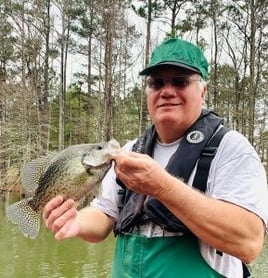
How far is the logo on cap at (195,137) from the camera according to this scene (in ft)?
7.40

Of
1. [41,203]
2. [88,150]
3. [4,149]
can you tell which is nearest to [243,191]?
[88,150]

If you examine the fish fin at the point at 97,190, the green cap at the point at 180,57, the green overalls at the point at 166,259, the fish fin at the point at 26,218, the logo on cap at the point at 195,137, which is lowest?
the green overalls at the point at 166,259

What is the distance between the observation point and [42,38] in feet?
92.6

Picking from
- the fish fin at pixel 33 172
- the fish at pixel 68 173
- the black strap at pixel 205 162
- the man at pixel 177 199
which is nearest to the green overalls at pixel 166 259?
the man at pixel 177 199

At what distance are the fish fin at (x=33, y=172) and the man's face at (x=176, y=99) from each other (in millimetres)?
529

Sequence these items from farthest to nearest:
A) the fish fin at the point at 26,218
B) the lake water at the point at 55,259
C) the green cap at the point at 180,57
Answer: the lake water at the point at 55,259 < the green cap at the point at 180,57 < the fish fin at the point at 26,218

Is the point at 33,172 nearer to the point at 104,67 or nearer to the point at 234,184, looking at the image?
the point at 234,184

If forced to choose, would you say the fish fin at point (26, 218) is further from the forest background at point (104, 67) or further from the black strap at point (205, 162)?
the forest background at point (104, 67)

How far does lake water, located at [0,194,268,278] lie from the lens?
31.5 ft

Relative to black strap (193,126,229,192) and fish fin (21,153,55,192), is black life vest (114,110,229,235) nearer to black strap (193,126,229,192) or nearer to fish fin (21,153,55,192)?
black strap (193,126,229,192)

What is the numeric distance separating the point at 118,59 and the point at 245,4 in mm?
6628

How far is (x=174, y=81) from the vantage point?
94.0 inches

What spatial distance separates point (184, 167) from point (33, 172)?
0.64 m

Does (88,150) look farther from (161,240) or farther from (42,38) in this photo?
(42,38)
